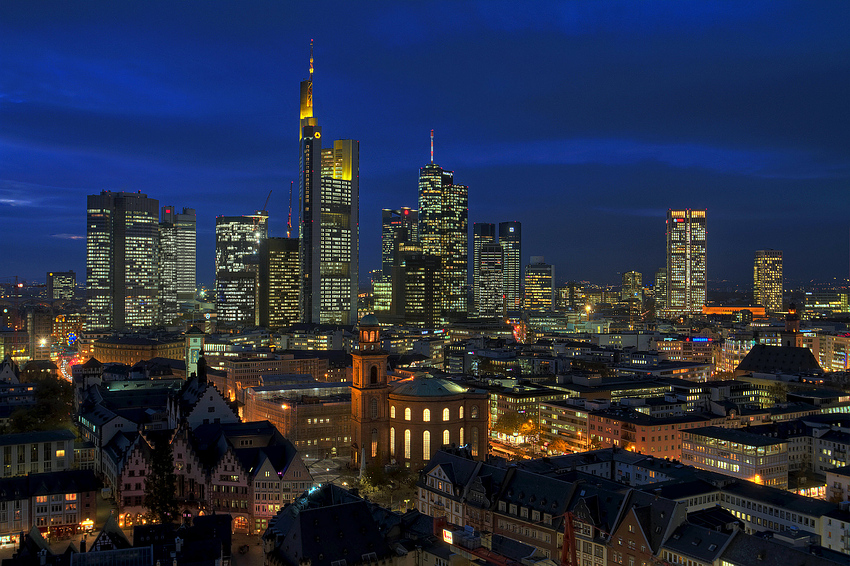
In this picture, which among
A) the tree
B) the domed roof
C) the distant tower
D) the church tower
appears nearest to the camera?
the tree

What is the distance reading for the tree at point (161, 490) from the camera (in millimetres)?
70062

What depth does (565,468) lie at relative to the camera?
75312mm

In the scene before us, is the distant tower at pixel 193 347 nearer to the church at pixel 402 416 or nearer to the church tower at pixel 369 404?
the church tower at pixel 369 404

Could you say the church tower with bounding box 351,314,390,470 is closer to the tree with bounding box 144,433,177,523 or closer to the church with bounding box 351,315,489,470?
the church with bounding box 351,315,489,470

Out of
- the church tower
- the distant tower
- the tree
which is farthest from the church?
the distant tower

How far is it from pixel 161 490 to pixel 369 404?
109ft

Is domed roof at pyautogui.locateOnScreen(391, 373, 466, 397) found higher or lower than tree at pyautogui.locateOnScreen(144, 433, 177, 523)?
higher

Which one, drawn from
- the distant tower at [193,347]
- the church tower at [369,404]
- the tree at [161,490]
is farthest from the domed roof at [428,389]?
the distant tower at [193,347]

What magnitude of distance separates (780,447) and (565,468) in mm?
29589

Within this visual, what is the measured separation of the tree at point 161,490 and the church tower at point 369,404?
28.8m

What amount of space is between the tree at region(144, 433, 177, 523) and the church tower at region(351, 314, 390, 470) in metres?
28.8

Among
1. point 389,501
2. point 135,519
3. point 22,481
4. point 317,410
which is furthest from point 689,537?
point 317,410

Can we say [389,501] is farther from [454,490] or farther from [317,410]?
[317,410]

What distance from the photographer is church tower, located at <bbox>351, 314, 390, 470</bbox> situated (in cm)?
9850
